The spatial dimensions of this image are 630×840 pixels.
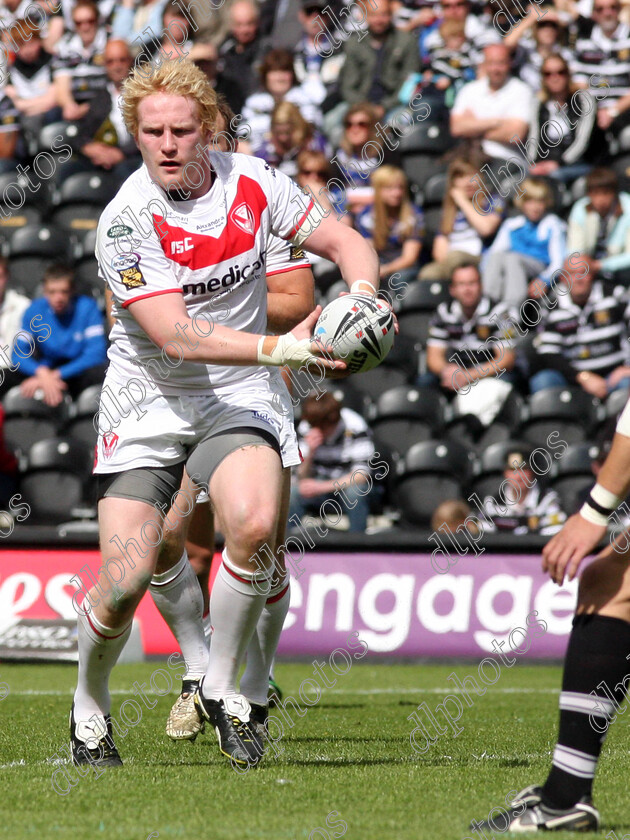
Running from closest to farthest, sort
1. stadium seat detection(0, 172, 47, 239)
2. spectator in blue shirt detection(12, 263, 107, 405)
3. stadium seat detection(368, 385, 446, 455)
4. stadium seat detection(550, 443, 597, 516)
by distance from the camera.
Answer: stadium seat detection(550, 443, 597, 516), stadium seat detection(368, 385, 446, 455), spectator in blue shirt detection(12, 263, 107, 405), stadium seat detection(0, 172, 47, 239)

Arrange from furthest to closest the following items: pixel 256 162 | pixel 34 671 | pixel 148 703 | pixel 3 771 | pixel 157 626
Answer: pixel 157 626 < pixel 34 671 < pixel 148 703 < pixel 256 162 < pixel 3 771

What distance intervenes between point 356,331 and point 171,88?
1.20m

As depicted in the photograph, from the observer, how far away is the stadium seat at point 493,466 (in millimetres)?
10562

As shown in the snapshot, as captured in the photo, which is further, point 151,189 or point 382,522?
point 382,522

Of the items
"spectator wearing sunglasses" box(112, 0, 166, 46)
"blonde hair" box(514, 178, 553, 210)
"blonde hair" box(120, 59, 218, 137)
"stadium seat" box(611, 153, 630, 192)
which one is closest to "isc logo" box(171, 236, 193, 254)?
"blonde hair" box(120, 59, 218, 137)

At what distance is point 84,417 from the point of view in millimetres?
11789

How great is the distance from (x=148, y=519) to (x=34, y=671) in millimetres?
5097

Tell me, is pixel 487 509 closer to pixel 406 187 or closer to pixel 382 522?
pixel 382 522

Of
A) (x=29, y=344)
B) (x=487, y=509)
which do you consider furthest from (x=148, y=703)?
(x=29, y=344)

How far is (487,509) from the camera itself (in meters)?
10.3

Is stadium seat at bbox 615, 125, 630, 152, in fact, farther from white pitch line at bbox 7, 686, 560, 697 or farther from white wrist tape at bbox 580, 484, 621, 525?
white wrist tape at bbox 580, 484, 621, 525

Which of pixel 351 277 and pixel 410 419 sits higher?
pixel 351 277

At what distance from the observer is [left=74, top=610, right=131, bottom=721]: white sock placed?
453 centimetres

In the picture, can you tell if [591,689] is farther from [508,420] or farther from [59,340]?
[59,340]
